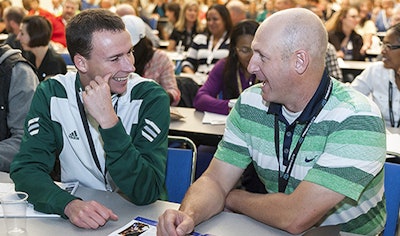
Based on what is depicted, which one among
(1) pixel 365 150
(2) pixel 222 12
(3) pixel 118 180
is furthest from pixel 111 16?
(2) pixel 222 12

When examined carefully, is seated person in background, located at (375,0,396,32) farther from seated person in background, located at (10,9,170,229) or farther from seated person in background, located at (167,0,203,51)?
seated person in background, located at (10,9,170,229)

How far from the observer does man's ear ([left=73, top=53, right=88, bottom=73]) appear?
1985 millimetres

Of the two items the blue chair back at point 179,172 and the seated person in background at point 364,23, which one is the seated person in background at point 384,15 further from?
the blue chair back at point 179,172

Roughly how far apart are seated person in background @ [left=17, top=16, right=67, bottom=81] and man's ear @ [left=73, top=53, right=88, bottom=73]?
2.36 m

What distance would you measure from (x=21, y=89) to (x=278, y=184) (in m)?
1.38

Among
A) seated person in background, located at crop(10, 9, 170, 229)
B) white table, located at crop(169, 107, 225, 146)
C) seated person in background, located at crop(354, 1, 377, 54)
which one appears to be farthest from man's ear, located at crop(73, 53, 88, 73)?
seated person in background, located at crop(354, 1, 377, 54)

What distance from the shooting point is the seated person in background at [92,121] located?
1824 millimetres

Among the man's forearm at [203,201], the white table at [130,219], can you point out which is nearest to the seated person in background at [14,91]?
the white table at [130,219]

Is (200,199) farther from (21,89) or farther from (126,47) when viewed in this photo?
(21,89)

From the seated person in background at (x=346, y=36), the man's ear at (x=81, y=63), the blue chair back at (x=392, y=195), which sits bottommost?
the seated person in background at (x=346, y=36)

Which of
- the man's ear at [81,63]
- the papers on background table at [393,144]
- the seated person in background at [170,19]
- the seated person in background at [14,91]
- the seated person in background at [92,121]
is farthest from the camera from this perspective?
the seated person in background at [170,19]

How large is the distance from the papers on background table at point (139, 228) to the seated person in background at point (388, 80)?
2239mm

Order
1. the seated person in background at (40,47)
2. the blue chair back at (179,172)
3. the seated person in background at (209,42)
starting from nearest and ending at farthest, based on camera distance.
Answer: the blue chair back at (179,172), the seated person in background at (40,47), the seated person in background at (209,42)

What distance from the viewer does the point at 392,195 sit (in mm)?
2023
